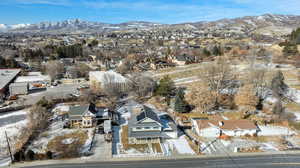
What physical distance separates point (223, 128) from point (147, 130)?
377 inches

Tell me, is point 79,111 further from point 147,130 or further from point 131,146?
point 147,130

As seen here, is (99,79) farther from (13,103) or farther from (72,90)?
(13,103)

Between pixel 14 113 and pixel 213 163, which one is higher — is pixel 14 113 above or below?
above

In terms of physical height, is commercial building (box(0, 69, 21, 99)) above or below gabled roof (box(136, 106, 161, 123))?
above

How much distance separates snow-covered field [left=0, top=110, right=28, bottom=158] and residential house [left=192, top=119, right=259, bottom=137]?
22.0 metres

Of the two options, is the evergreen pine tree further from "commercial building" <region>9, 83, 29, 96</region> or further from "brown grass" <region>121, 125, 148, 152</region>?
"commercial building" <region>9, 83, 29, 96</region>

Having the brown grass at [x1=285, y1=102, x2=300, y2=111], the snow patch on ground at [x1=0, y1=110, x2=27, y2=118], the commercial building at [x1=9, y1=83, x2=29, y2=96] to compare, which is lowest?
the snow patch on ground at [x1=0, y1=110, x2=27, y2=118]

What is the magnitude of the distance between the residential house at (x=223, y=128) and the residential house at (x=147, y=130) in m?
3.50

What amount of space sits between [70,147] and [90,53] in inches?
2678

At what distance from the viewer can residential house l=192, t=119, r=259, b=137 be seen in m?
25.2

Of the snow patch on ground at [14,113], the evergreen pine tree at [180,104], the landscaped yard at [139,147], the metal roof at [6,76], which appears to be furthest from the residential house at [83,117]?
the metal roof at [6,76]

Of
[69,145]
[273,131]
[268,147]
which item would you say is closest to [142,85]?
[69,145]

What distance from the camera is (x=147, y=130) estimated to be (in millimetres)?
24469

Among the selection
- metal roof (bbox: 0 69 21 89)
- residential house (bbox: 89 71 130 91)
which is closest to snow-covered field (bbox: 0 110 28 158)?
residential house (bbox: 89 71 130 91)
